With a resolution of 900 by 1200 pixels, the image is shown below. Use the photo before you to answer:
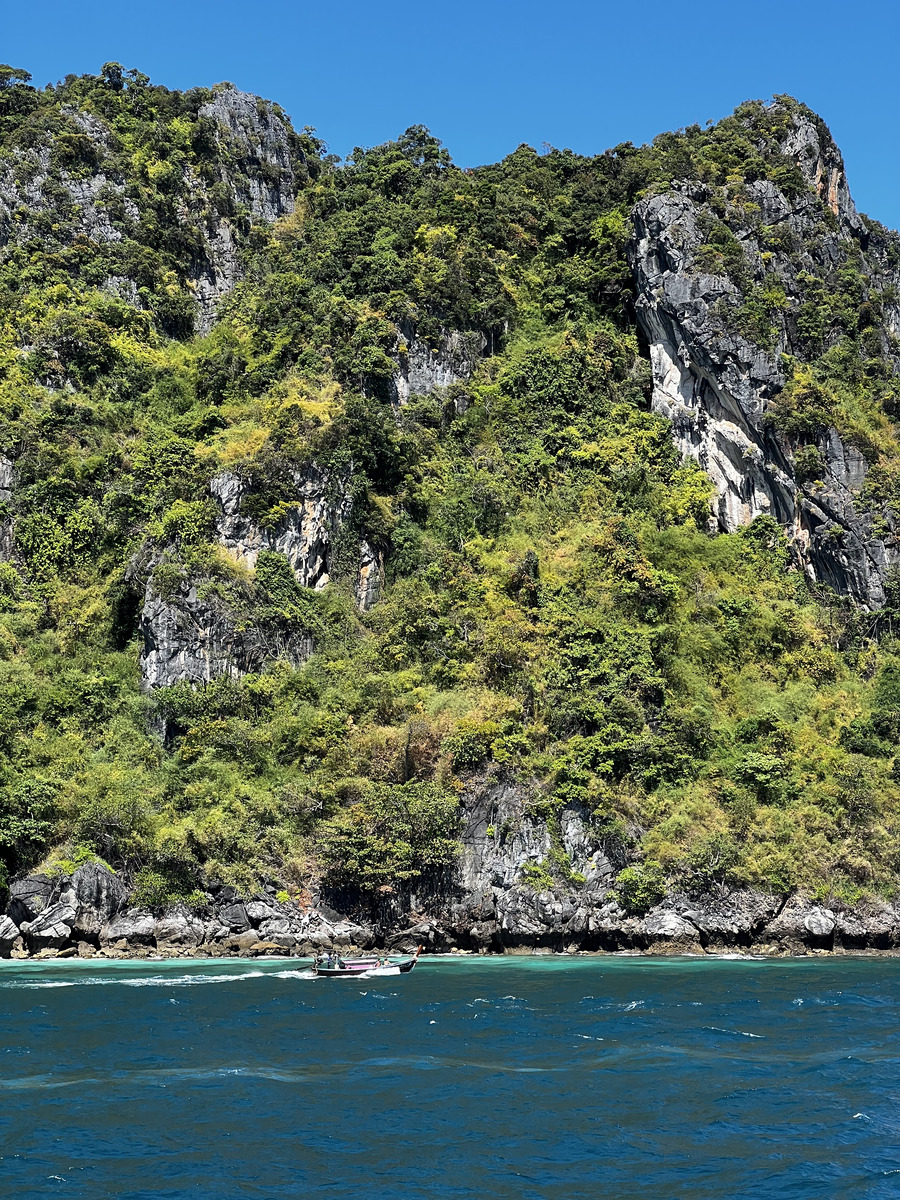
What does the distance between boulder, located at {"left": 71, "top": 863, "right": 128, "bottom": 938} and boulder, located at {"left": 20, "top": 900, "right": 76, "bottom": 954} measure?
0.50 metres

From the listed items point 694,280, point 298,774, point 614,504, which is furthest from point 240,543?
point 694,280

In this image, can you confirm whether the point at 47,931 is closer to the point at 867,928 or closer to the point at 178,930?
the point at 178,930

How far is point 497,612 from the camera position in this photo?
51750 mm

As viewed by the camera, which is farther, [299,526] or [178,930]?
[299,526]

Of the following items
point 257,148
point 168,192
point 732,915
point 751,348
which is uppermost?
point 257,148

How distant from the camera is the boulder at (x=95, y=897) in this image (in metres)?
42.8

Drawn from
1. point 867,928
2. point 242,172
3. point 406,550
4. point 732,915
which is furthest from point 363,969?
point 242,172

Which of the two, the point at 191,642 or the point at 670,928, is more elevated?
the point at 191,642

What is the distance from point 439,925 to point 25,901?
15.6 m

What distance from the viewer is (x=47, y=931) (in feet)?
137

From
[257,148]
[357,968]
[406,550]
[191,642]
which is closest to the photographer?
[357,968]

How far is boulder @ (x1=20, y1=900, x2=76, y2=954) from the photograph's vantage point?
41875 mm

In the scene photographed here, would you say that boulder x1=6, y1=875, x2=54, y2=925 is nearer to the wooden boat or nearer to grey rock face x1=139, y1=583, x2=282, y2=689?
the wooden boat

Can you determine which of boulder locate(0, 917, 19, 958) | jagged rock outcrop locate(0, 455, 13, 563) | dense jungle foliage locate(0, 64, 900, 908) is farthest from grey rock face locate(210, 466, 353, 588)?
boulder locate(0, 917, 19, 958)
